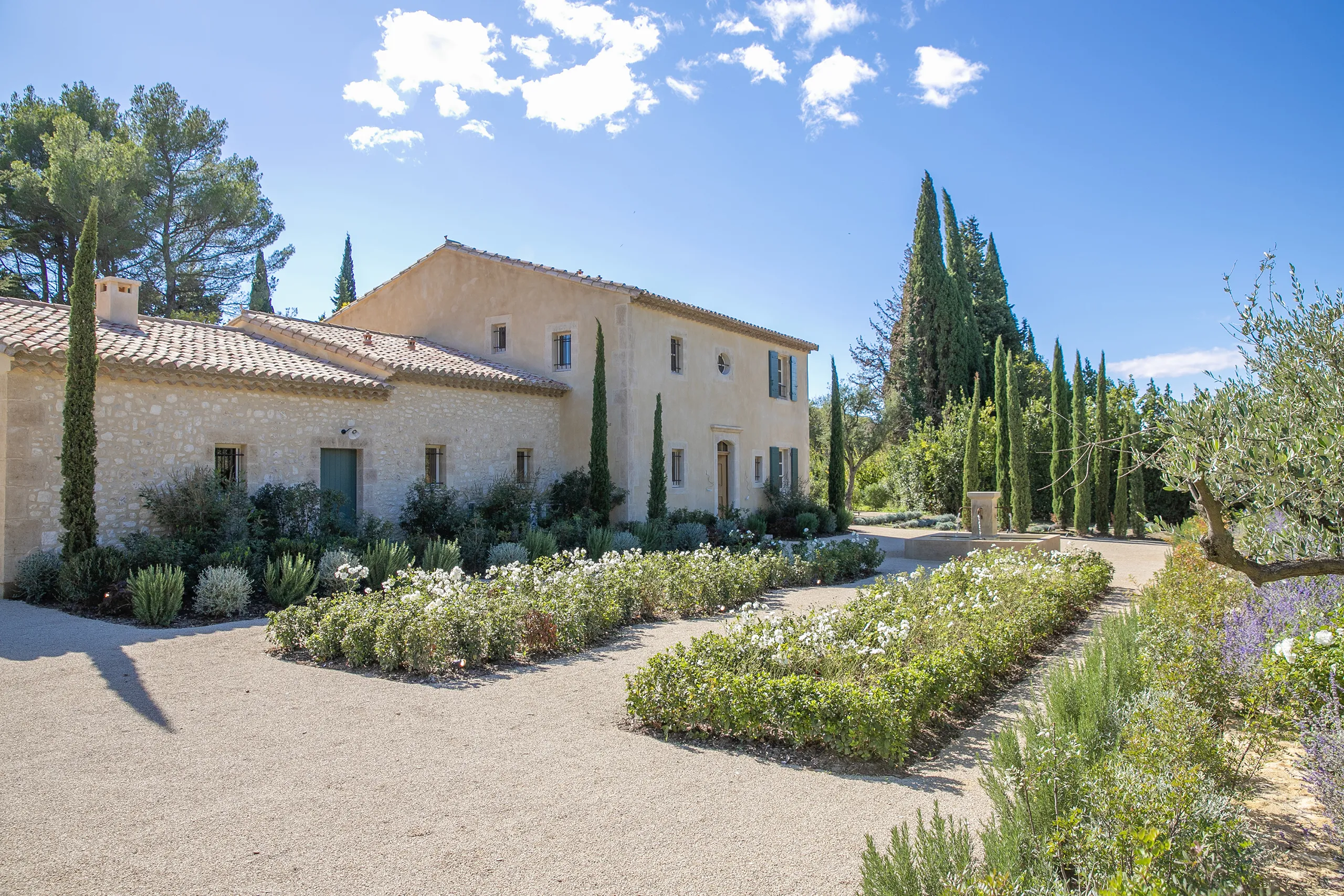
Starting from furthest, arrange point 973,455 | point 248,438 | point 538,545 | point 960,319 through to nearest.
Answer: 1. point 960,319
2. point 973,455
3. point 538,545
4. point 248,438

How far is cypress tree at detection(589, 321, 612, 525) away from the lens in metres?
16.4

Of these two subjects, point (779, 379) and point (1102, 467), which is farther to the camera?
point (779, 379)

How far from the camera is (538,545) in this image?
12953 mm

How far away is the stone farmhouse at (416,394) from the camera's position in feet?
34.9

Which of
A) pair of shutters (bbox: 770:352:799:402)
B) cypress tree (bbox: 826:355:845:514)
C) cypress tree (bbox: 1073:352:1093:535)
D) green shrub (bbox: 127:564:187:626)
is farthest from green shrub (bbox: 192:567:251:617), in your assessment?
cypress tree (bbox: 1073:352:1093:535)

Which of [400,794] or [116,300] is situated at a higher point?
[116,300]

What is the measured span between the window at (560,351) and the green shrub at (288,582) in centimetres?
892

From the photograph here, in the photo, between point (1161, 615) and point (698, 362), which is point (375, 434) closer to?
point (698, 362)

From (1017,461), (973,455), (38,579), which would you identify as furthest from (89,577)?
(973,455)

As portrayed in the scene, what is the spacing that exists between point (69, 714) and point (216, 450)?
23.9 ft

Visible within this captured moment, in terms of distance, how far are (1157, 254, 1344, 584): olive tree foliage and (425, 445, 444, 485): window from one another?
13.0 meters

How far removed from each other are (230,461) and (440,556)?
12.4ft

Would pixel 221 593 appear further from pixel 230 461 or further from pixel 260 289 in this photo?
pixel 260 289

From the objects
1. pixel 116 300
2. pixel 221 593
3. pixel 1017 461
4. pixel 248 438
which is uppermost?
pixel 116 300
